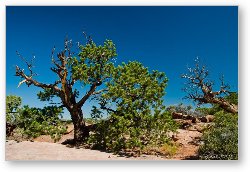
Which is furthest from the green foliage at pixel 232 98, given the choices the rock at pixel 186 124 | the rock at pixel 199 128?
the rock at pixel 186 124

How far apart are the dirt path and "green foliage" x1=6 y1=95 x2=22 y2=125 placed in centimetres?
53

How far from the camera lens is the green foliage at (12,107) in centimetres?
592

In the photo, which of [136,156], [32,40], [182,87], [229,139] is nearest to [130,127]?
[136,156]

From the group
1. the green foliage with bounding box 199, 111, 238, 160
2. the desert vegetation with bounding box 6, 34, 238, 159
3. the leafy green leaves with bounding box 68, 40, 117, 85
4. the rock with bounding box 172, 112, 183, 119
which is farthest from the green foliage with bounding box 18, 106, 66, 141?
the rock with bounding box 172, 112, 183, 119

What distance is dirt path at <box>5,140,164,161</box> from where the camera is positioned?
5391 millimetres

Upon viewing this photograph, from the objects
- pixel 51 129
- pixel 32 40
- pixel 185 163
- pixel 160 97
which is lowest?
pixel 185 163

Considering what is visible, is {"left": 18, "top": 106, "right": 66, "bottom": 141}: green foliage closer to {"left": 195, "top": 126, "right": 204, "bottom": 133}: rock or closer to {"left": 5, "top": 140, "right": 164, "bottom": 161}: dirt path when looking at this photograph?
{"left": 5, "top": 140, "right": 164, "bottom": 161}: dirt path

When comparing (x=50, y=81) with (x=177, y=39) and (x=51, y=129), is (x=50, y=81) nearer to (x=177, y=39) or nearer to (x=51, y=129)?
(x=51, y=129)

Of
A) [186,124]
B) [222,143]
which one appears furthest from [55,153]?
[186,124]

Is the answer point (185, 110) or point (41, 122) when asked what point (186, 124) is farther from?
point (41, 122)

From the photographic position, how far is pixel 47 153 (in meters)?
5.52

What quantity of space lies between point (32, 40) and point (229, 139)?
120 inches

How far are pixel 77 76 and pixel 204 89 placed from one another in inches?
82.6

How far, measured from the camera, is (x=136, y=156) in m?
5.83
